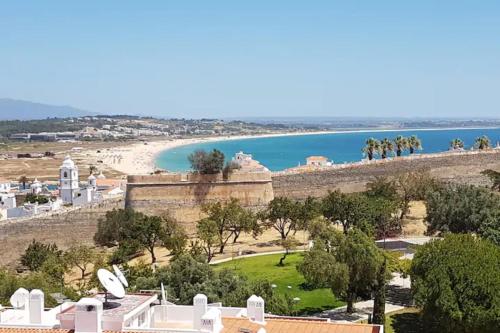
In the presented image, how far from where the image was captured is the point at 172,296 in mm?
27484

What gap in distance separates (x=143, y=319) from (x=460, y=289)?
38.6 feet

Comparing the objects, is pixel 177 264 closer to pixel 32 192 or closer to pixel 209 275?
pixel 209 275

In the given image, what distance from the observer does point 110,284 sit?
53.8 ft

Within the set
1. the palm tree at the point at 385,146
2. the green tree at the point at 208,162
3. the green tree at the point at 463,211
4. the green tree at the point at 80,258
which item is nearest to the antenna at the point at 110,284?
the green tree at the point at 80,258

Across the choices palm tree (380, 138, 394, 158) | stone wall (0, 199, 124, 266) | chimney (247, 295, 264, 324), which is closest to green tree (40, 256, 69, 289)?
stone wall (0, 199, 124, 266)

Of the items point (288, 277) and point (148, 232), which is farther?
point (148, 232)

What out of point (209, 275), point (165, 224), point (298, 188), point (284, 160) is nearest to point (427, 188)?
point (298, 188)

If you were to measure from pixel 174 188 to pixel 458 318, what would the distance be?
36429mm

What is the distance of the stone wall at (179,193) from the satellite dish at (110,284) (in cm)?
4008

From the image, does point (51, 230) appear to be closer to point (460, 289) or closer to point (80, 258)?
point (80, 258)

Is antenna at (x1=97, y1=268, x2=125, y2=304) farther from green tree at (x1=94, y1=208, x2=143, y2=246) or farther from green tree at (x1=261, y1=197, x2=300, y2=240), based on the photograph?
green tree at (x1=94, y1=208, x2=143, y2=246)

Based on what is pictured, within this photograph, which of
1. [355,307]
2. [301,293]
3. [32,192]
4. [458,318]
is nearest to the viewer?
[458,318]

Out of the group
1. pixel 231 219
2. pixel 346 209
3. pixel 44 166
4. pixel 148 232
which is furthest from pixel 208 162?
pixel 44 166

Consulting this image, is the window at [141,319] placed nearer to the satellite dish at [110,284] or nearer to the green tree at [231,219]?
the satellite dish at [110,284]
